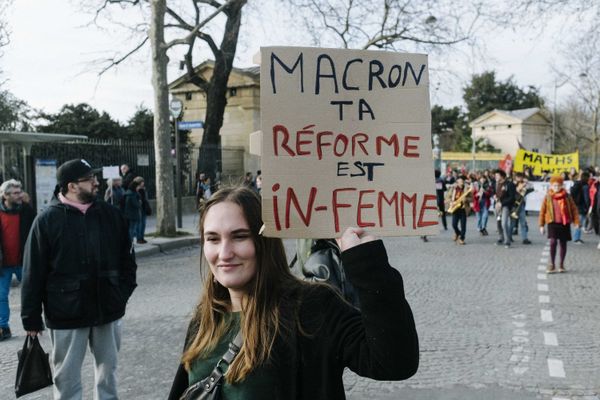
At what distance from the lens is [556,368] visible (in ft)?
17.4

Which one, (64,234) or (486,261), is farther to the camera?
(486,261)

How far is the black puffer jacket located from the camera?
3.87 meters

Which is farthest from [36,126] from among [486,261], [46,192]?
[486,261]

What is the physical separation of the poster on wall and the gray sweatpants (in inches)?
362

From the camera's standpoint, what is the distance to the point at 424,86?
1935 millimetres

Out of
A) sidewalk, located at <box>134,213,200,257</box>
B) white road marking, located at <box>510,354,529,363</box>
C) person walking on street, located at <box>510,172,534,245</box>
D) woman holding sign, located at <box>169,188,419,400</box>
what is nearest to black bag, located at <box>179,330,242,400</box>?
woman holding sign, located at <box>169,188,419,400</box>

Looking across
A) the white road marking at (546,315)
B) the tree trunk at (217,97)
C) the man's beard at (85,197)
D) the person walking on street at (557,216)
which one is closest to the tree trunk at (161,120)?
the tree trunk at (217,97)

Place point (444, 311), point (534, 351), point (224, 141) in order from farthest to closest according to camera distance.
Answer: point (224, 141), point (444, 311), point (534, 351)

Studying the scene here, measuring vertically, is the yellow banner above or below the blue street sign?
below

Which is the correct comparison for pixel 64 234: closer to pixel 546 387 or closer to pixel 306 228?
pixel 306 228

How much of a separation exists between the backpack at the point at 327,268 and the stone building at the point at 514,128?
78.5 m

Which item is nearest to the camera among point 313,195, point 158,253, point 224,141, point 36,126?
point 313,195

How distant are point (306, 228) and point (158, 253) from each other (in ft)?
39.7

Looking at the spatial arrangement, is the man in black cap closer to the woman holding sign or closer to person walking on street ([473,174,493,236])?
the woman holding sign
